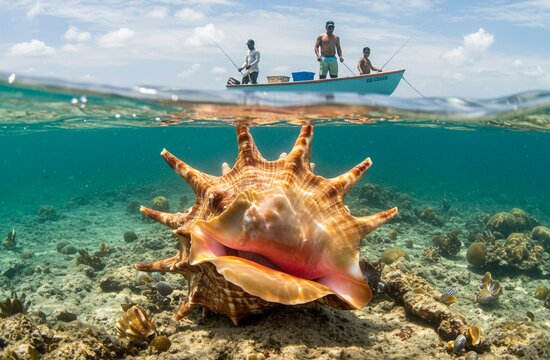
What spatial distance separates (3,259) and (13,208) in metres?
13.6

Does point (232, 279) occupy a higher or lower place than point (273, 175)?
lower

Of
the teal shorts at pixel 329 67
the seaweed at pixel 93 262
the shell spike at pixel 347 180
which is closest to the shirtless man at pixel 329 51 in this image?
the teal shorts at pixel 329 67

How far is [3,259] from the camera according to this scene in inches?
486

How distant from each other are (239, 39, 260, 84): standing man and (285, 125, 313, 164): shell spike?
9148mm

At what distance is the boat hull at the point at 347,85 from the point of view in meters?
10.0

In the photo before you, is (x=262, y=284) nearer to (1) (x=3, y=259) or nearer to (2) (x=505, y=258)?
(2) (x=505, y=258)

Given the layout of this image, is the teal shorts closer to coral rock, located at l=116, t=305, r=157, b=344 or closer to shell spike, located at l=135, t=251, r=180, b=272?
shell spike, located at l=135, t=251, r=180, b=272

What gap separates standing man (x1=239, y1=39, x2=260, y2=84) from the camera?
12758 mm

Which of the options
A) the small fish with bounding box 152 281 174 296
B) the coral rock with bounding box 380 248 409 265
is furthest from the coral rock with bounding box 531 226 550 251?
the small fish with bounding box 152 281 174 296

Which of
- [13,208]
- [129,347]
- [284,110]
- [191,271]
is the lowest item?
[13,208]

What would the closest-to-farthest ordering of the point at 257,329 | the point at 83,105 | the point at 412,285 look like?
the point at 257,329
the point at 412,285
the point at 83,105

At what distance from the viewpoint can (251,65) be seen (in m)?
12.9

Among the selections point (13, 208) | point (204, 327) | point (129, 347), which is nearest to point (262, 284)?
point (204, 327)

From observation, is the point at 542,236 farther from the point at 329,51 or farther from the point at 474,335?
the point at 474,335
